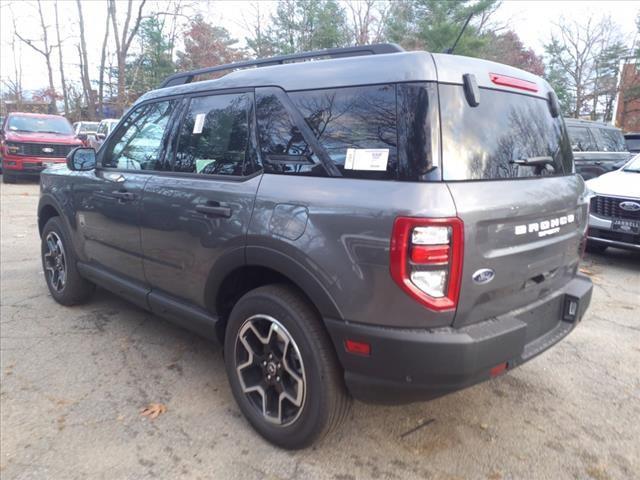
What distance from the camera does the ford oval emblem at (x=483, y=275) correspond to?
206 cm

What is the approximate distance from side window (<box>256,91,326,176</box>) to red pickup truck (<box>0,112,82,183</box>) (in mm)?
13475

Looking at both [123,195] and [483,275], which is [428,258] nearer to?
[483,275]

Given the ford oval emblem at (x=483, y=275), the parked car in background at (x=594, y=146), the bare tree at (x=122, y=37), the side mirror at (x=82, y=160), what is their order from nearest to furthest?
the ford oval emblem at (x=483, y=275) < the side mirror at (x=82, y=160) < the parked car in background at (x=594, y=146) < the bare tree at (x=122, y=37)

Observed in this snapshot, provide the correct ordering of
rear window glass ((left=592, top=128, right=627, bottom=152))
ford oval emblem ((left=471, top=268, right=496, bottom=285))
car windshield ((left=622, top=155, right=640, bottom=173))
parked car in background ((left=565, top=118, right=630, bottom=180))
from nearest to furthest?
1. ford oval emblem ((left=471, top=268, right=496, bottom=285))
2. car windshield ((left=622, top=155, right=640, bottom=173))
3. parked car in background ((left=565, top=118, right=630, bottom=180))
4. rear window glass ((left=592, top=128, right=627, bottom=152))

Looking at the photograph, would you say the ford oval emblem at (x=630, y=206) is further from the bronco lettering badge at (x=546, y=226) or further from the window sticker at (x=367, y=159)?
the window sticker at (x=367, y=159)

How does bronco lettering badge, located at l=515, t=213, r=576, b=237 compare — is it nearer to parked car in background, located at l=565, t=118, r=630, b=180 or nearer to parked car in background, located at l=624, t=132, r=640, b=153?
parked car in background, located at l=565, t=118, r=630, b=180

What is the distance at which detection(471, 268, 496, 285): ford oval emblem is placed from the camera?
2062 mm

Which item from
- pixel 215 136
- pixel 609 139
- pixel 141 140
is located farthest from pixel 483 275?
pixel 609 139

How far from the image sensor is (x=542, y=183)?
2.49 meters

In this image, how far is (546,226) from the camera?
7.92 feet

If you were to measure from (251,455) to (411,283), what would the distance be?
1.29 metres

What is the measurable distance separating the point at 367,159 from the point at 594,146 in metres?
10.4

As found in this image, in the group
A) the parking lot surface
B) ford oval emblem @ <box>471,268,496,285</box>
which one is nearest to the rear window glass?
the parking lot surface

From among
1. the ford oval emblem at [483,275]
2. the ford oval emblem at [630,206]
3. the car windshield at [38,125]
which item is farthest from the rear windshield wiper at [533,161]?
the car windshield at [38,125]
